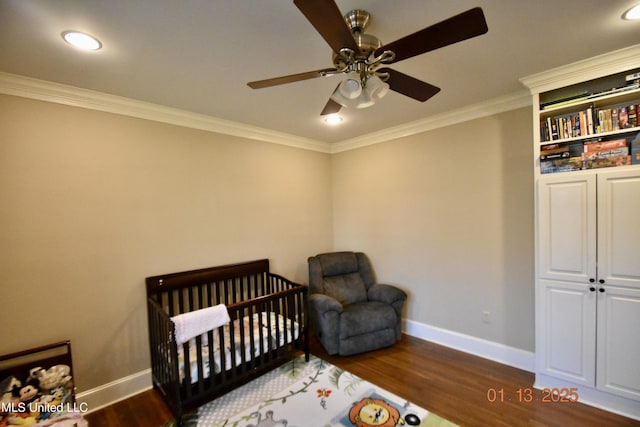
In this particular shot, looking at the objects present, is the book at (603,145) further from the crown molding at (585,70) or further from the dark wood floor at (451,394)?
the dark wood floor at (451,394)

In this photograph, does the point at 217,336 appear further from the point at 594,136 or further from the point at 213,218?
the point at 594,136

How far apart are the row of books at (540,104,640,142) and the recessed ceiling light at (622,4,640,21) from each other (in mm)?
684

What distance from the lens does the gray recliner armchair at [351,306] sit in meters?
2.84

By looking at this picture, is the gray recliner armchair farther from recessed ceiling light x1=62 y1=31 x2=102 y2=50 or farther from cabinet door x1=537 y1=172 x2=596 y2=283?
recessed ceiling light x1=62 y1=31 x2=102 y2=50

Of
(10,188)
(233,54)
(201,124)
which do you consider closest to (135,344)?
(10,188)

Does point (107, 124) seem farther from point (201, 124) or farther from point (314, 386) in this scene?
point (314, 386)

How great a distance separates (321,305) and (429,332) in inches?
53.0

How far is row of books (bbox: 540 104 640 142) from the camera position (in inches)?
75.7

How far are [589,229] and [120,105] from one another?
3.73 m

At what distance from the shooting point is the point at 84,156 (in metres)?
2.19

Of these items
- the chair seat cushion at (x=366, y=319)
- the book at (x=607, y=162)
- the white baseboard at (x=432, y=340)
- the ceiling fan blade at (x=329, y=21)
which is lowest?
the white baseboard at (x=432, y=340)

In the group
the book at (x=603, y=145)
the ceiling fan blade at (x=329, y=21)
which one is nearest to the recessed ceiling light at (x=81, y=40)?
the ceiling fan blade at (x=329, y=21)

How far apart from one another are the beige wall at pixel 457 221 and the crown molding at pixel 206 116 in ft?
0.32

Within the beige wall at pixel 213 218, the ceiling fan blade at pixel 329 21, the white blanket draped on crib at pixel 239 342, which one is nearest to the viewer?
the ceiling fan blade at pixel 329 21
